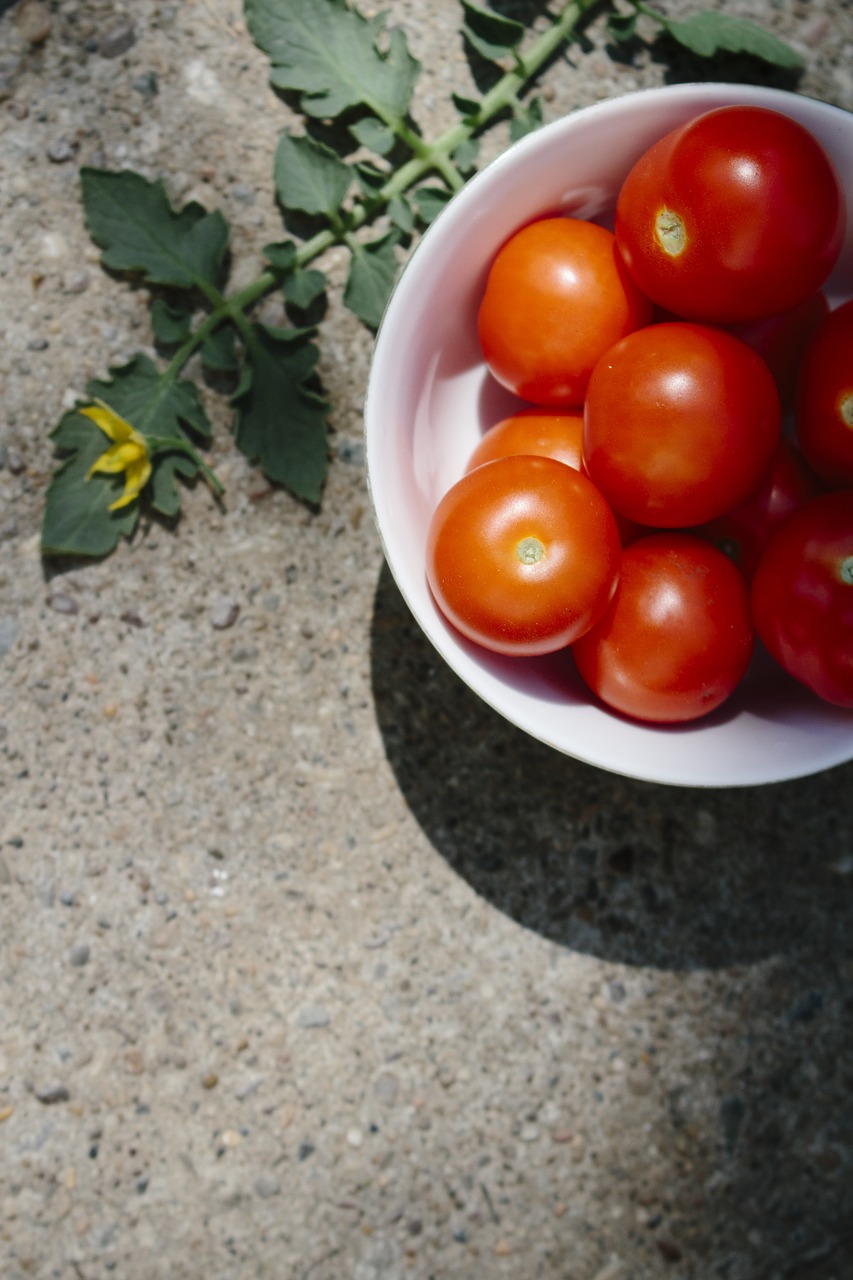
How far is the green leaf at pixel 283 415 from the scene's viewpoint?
95 cm

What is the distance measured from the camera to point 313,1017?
98 cm

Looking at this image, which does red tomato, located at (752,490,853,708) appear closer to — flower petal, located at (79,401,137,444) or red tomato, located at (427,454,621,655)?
red tomato, located at (427,454,621,655)

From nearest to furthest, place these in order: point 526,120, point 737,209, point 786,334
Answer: point 737,209 < point 786,334 < point 526,120

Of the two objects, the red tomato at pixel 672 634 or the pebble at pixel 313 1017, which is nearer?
the red tomato at pixel 672 634

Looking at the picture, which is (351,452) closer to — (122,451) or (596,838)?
(122,451)

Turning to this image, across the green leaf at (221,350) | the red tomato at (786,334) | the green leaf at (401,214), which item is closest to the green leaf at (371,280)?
the green leaf at (401,214)

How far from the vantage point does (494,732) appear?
99cm

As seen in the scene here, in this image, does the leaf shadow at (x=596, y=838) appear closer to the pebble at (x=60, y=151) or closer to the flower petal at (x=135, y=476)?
the flower petal at (x=135, y=476)

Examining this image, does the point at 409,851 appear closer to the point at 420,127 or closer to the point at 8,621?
the point at 8,621

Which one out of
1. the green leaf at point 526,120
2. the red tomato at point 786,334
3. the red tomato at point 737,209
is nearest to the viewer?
the red tomato at point 737,209

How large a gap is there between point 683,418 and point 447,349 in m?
0.20

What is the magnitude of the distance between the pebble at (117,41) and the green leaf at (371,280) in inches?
12.7

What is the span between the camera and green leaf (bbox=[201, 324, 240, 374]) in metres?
0.95

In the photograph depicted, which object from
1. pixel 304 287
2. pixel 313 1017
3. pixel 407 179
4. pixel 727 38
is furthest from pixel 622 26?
pixel 313 1017
